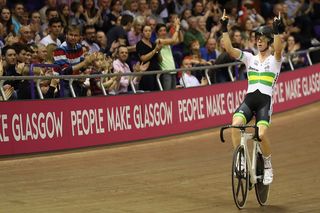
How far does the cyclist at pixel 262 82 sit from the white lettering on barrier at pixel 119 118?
15.4ft

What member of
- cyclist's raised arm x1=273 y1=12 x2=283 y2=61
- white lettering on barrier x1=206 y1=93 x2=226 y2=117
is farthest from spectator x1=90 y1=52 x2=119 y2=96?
cyclist's raised arm x1=273 y1=12 x2=283 y2=61

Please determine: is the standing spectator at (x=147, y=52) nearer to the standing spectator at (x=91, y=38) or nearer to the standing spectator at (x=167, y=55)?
the standing spectator at (x=167, y=55)

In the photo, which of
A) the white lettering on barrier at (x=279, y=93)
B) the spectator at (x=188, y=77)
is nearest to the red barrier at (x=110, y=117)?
the white lettering on barrier at (x=279, y=93)

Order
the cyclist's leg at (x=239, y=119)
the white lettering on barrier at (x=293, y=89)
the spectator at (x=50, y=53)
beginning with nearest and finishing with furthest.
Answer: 1. the cyclist's leg at (x=239, y=119)
2. the spectator at (x=50, y=53)
3. the white lettering on barrier at (x=293, y=89)

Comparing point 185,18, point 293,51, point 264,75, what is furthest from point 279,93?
point 264,75

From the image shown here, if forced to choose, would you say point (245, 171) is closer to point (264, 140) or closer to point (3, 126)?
point (264, 140)

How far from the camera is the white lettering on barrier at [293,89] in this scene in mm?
19938

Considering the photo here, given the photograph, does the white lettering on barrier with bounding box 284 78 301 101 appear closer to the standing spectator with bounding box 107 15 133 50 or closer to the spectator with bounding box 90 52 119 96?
the standing spectator with bounding box 107 15 133 50

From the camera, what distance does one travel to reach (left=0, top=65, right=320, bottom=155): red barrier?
1414 centimetres

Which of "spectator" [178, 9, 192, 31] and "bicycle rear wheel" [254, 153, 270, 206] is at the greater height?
"spectator" [178, 9, 192, 31]

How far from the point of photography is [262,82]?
11070 millimetres

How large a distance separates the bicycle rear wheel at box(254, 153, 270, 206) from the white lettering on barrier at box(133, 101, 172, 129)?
5.14 m

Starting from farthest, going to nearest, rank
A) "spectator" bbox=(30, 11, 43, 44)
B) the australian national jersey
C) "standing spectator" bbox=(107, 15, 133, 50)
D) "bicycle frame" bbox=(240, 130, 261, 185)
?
"standing spectator" bbox=(107, 15, 133, 50) → "spectator" bbox=(30, 11, 43, 44) → the australian national jersey → "bicycle frame" bbox=(240, 130, 261, 185)

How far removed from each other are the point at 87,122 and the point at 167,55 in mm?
2623
